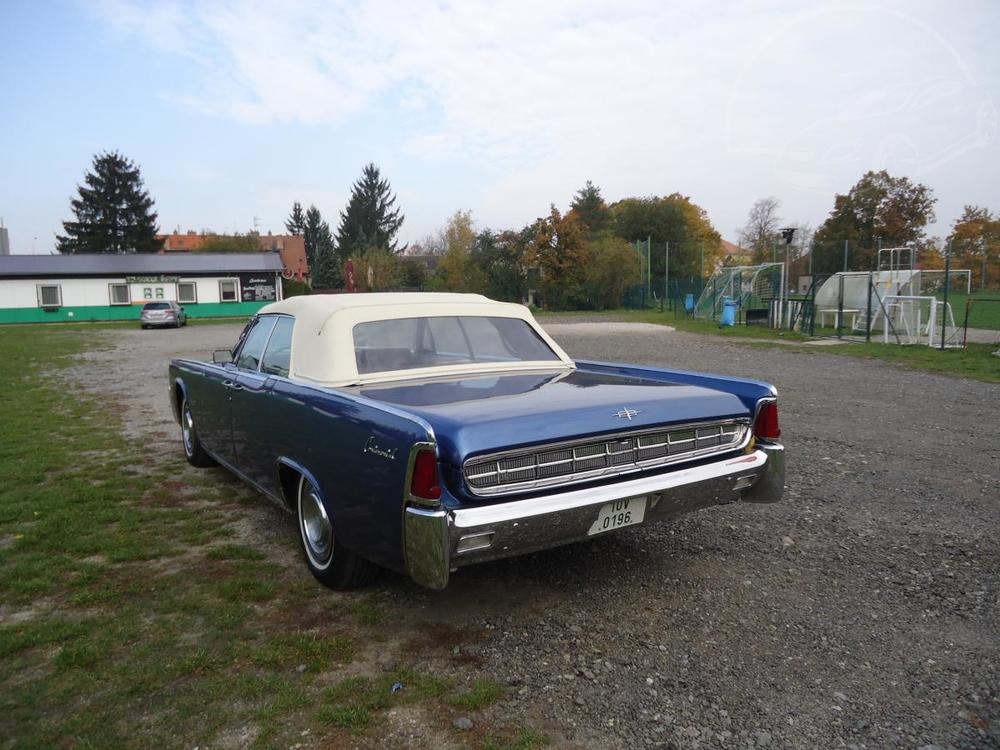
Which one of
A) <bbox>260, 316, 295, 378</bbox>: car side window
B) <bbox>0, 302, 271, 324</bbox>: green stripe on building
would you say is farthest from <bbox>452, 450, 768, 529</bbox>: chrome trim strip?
<bbox>0, 302, 271, 324</bbox>: green stripe on building

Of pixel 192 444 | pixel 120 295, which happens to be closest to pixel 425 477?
pixel 192 444

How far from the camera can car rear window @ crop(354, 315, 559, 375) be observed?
4047mm

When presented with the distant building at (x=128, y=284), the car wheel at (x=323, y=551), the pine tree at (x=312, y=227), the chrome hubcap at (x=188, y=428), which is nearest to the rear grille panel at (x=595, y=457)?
the car wheel at (x=323, y=551)

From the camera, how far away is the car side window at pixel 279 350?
4254mm

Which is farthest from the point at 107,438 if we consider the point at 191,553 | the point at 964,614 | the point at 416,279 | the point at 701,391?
the point at 416,279

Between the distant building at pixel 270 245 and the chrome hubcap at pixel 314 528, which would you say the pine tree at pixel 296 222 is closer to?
the distant building at pixel 270 245

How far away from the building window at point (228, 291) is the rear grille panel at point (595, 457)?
46.5 m

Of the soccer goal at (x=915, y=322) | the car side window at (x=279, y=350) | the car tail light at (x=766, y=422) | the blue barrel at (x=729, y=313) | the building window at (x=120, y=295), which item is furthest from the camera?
the building window at (x=120, y=295)

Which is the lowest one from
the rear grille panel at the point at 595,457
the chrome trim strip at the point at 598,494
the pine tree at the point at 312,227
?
the chrome trim strip at the point at 598,494

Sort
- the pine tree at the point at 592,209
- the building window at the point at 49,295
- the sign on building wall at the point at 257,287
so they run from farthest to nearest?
the pine tree at the point at 592,209, the sign on building wall at the point at 257,287, the building window at the point at 49,295

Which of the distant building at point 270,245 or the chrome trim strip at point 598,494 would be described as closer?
the chrome trim strip at point 598,494

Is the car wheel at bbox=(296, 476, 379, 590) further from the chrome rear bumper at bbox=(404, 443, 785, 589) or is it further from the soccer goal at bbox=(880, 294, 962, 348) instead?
the soccer goal at bbox=(880, 294, 962, 348)

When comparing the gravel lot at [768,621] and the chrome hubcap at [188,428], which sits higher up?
the chrome hubcap at [188,428]

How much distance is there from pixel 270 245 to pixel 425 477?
290ft
